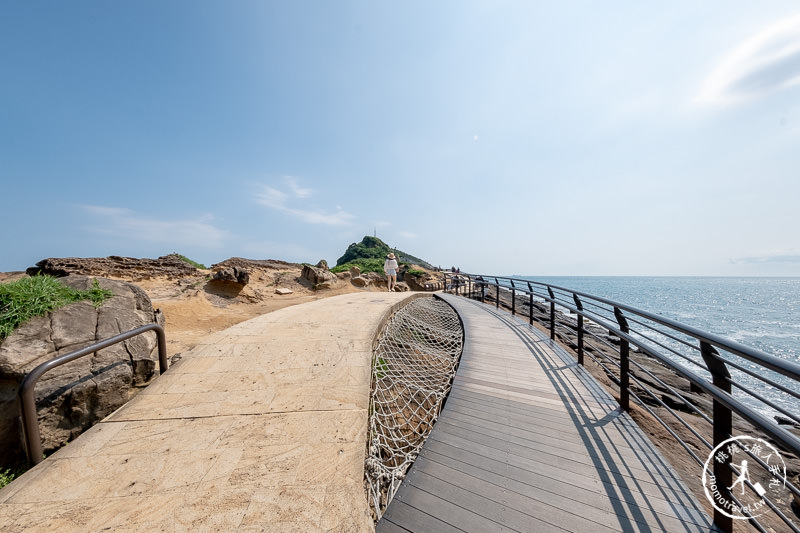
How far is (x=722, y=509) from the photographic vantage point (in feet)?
5.25

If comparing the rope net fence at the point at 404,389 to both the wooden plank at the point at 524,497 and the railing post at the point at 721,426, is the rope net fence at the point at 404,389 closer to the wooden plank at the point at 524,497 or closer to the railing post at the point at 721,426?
the wooden plank at the point at 524,497

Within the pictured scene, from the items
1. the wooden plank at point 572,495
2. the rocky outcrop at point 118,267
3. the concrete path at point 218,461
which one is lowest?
the wooden plank at point 572,495

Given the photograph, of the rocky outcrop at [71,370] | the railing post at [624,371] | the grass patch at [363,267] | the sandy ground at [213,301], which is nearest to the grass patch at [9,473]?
the rocky outcrop at [71,370]

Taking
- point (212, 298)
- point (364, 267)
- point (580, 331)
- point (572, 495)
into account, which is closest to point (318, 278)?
point (212, 298)

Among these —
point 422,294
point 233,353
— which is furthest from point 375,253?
point 233,353

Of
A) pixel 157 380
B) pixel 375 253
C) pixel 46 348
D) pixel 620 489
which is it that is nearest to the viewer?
pixel 620 489

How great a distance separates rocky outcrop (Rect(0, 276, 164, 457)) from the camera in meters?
2.32

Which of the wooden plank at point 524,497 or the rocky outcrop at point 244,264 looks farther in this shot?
the rocky outcrop at point 244,264

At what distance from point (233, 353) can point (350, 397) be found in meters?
1.89

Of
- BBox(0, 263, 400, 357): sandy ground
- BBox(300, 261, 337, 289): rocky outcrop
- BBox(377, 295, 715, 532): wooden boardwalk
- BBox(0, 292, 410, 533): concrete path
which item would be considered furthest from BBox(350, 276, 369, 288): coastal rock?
BBox(377, 295, 715, 532): wooden boardwalk

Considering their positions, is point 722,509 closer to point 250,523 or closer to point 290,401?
point 250,523

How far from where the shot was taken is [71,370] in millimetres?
2525

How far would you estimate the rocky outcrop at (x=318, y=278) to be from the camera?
13684mm

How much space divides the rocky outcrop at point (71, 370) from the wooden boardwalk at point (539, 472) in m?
2.76
